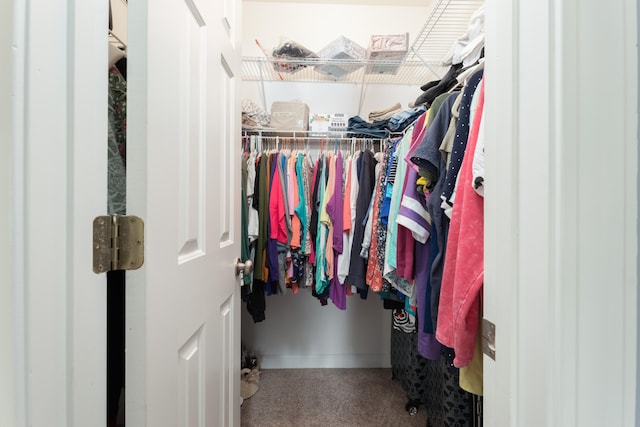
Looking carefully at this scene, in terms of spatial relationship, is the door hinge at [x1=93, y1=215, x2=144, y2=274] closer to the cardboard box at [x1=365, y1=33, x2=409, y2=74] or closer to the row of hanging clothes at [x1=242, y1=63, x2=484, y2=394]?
the row of hanging clothes at [x1=242, y1=63, x2=484, y2=394]

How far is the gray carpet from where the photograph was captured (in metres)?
1.42

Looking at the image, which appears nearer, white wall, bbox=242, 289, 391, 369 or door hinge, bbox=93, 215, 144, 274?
door hinge, bbox=93, 215, 144, 274

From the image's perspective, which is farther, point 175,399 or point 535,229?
point 175,399

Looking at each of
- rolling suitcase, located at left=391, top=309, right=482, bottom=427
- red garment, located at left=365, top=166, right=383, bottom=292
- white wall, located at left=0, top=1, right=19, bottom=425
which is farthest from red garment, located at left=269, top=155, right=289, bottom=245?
white wall, located at left=0, top=1, right=19, bottom=425

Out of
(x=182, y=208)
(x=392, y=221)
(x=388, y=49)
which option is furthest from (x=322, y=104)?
(x=182, y=208)

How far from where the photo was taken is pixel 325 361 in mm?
1906

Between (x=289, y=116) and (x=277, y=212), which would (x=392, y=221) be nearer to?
(x=277, y=212)

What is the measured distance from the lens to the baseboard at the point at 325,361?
1899mm

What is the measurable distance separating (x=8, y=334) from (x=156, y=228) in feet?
0.69

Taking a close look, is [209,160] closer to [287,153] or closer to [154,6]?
[154,6]

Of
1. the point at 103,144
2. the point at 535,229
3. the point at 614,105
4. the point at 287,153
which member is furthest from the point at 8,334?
the point at 287,153

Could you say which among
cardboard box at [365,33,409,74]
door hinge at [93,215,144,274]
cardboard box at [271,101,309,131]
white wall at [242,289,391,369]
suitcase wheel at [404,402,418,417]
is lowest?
suitcase wheel at [404,402,418,417]

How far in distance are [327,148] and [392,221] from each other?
88 cm

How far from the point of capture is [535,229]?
0.37 metres
